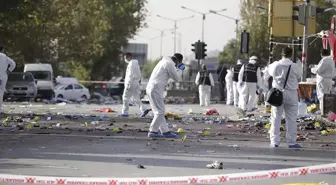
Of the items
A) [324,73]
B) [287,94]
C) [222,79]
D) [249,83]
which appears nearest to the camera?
[287,94]

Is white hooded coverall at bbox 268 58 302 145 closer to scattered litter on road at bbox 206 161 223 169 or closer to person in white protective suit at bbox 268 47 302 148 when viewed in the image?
person in white protective suit at bbox 268 47 302 148

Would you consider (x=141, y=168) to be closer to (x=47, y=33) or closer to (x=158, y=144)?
(x=158, y=144)

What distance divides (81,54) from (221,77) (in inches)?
1093

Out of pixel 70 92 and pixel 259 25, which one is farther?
pixel 259 25

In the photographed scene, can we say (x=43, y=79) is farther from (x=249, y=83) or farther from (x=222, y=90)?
(x=249, y=83)

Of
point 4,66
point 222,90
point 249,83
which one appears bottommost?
point 222,90

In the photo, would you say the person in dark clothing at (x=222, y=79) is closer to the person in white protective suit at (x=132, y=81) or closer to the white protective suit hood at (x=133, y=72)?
the person in white protective suit at (x=132, y=81)

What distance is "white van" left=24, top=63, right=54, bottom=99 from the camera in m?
47.2

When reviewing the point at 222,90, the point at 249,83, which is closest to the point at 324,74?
the point at 249,83

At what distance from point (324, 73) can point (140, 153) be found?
10.7 metres

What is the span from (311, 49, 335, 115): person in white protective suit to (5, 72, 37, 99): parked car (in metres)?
23.7

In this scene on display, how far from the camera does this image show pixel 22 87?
146ft

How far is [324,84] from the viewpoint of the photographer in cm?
2373

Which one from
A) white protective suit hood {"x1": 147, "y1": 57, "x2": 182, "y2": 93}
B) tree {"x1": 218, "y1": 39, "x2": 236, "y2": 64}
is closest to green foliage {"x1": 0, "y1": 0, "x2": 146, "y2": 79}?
tree {"x1": 218, "y1": 39, "x2": 236, "y2": 64}
